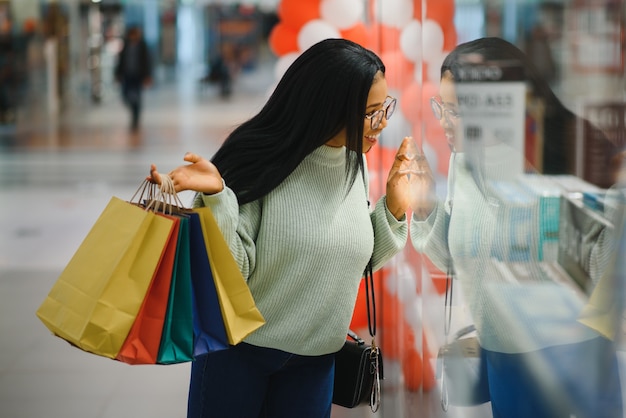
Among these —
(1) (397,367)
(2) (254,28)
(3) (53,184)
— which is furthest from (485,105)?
(2) (254,28)

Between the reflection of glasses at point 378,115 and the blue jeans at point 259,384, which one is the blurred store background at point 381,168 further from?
the blue jeans at point 259,384

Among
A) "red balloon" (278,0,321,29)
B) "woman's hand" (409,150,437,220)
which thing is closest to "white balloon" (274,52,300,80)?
"red balloon" (278,0,321,29)

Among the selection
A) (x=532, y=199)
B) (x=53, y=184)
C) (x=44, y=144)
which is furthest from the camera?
(x=44, y=144)

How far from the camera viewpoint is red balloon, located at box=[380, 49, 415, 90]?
2.98m

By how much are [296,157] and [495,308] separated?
0.69 m

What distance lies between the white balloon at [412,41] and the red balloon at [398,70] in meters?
0.04

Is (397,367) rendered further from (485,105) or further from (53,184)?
(53,184)

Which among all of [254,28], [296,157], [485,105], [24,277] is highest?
[254,28]

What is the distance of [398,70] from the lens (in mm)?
3373

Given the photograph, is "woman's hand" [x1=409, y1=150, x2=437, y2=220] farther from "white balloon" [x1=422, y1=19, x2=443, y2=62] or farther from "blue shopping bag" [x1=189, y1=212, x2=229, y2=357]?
"blue shopping bag" [x1=189, y1=212, x2=229, y2=357]

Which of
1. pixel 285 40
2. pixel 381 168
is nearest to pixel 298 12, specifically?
pixel 285 40

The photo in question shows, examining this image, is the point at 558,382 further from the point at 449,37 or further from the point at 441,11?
the point at 441,11

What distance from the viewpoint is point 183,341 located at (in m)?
1.61

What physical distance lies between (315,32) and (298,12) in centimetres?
18
